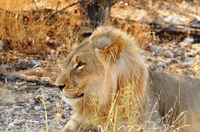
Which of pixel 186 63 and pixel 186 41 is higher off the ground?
pixel 186 41

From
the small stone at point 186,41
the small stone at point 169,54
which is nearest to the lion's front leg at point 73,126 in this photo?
the small stone at point 169,54

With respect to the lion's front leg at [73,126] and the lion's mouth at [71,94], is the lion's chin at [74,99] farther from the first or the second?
the lion's front leg at [73,126]

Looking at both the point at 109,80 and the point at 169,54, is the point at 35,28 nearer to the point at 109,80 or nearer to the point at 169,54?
the point at 169,54

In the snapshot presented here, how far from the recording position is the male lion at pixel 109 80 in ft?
10.5

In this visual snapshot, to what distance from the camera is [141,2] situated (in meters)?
7.59

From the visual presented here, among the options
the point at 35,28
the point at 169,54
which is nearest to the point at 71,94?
the point at 35,28

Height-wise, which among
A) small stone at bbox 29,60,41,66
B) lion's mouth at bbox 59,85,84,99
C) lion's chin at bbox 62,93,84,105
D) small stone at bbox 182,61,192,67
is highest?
lion's mouth at bbox 59,85,84,99

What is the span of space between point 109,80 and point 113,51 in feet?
0.73

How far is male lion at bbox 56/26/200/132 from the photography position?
3205 millimetres

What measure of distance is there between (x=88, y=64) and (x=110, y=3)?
10.0ft

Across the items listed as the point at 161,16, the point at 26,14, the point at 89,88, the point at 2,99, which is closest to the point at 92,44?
the point at 89,88

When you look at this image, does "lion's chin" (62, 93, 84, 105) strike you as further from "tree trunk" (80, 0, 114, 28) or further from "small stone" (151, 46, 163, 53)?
"small stone" (151, 46, 163, 53)

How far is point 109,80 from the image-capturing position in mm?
3277

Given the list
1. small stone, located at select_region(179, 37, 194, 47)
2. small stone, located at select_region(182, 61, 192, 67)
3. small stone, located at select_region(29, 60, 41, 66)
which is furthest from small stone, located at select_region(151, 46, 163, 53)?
small stone, located at select_region(29, 60, 41, 66)
